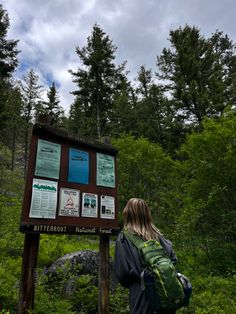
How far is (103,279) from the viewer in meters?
4.90

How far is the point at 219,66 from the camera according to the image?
21594 mm

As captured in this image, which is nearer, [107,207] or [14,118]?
[107,207]

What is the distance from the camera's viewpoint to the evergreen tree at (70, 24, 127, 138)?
73.4 feet

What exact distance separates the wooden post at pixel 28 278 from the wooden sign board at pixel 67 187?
11.7 inches

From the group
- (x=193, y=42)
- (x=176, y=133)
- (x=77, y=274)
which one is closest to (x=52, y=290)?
(x=77, y=274)

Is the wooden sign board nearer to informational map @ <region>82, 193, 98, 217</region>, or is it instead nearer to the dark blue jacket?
informational map @ <region>82, 193, 98, 217</region>

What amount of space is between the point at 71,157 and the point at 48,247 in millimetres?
4688

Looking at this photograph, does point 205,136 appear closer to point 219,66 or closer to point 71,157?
point 71,157

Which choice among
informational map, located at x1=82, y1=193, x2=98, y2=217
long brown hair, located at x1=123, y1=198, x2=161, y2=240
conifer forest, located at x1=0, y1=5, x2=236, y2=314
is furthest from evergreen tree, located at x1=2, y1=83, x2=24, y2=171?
long brown hair, located at x1=123, y1=198, x2=161, y2=240

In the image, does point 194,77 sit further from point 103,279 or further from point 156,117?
point 103,279

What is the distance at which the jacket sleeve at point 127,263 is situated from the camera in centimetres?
287

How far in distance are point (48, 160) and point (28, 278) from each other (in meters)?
1.77

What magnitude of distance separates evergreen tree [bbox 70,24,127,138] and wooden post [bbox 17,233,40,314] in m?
18.2

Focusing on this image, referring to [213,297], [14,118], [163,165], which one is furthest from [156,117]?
[213,297]
